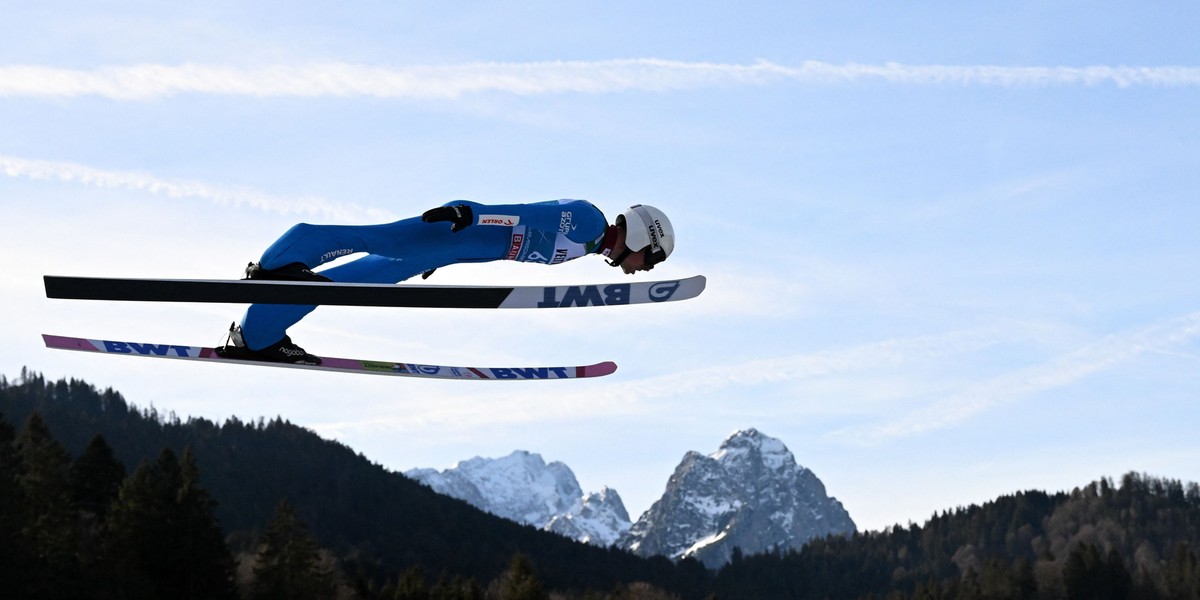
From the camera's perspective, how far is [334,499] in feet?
473

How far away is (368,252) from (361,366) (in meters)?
2.11

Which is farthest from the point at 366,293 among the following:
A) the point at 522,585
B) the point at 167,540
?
the point at 522,585

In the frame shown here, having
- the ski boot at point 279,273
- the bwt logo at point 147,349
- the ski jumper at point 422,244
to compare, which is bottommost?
the bwt logo at point 147,349

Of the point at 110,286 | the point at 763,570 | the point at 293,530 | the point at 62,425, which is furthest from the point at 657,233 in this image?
the point at 763,570

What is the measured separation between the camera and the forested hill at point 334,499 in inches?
4973

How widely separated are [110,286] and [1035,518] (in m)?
183

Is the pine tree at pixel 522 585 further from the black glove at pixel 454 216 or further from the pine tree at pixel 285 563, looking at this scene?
the black glove at pixel 454 216

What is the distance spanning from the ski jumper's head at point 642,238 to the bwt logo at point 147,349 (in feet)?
12.0

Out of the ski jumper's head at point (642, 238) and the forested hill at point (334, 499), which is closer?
the ski jumper's head at point (642, 238)

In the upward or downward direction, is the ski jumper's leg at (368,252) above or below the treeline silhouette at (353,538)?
above

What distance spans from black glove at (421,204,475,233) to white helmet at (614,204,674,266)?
5.27 ft

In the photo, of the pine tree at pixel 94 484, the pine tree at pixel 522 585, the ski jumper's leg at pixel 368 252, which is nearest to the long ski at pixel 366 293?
the ski jumper's leg at pixel 368 252

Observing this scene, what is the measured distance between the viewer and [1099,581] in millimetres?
111000

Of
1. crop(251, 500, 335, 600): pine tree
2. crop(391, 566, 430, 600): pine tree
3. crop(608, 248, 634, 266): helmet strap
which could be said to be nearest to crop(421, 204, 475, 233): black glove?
crop(608, 248, 634, 266): helmet strap
